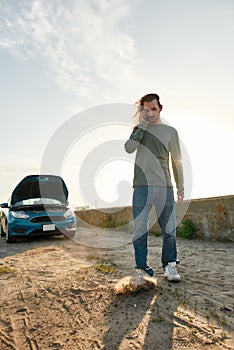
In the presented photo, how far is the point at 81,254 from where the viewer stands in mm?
4414

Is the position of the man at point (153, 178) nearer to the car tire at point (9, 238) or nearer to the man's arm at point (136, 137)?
the man's arm at point (136, 137)

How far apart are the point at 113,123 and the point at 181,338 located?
25.5ft

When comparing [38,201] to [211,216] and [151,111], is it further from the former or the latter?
[151,111]

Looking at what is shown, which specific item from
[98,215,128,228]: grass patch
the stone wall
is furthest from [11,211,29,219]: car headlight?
[98,215,128,228]: grass patch

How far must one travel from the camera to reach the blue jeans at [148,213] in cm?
251

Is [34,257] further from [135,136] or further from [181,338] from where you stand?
[181,338]

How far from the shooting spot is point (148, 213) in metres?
2.62

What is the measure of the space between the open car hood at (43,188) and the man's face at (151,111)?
5.20 meters

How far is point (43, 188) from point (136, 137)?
5.70 metres

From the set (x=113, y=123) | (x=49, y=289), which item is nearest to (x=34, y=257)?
(x=49, y=289)

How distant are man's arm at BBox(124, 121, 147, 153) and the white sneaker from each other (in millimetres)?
1248

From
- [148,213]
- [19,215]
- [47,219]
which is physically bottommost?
[47,219]

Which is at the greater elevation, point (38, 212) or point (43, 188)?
point (43, 188)

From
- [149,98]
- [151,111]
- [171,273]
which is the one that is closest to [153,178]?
[151,111]
